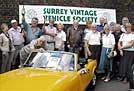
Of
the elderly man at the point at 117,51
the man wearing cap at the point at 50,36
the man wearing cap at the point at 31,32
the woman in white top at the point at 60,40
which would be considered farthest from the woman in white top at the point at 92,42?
the man wearing cap at the point at 31,32

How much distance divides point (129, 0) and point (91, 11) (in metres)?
2.15

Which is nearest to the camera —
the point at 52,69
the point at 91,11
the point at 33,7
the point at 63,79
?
the point at 63,79

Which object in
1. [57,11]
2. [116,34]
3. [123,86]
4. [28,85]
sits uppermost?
[57,11]

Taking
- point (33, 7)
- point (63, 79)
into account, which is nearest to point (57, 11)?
point (33, 7)

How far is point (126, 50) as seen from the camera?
10531mm

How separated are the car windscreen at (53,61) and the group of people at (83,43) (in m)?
1.61

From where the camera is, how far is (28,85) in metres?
6.67

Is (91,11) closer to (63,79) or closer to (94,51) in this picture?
(94,51)

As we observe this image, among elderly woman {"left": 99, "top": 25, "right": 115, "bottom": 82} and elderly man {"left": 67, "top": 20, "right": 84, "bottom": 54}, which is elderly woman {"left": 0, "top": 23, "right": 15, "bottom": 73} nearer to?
elderly man {"left": 67, "top": 20, "right": 84, "bottom": 54}

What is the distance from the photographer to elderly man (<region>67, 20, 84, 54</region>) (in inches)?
464

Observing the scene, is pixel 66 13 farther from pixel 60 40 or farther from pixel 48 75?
pixel 48 75

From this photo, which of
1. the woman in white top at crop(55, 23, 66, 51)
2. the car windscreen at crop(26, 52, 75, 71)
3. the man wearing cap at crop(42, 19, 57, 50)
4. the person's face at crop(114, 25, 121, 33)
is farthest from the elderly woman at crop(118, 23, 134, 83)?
the car windscreen at crop(26, 52, 75, 71)

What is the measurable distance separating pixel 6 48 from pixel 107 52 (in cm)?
359

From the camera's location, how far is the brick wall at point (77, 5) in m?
12.7
